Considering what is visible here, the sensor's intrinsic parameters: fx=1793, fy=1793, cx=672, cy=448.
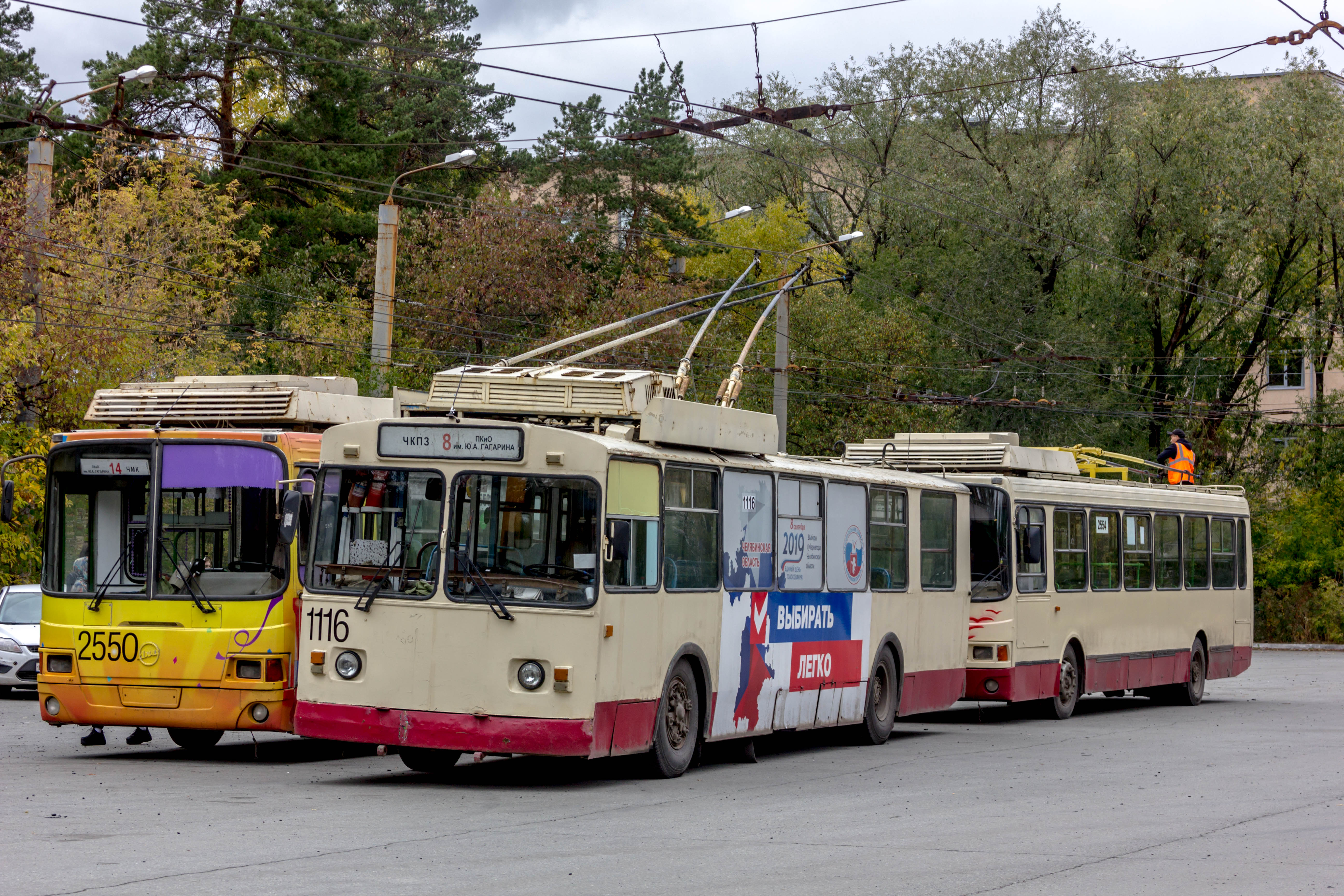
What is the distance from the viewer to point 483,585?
496 inches

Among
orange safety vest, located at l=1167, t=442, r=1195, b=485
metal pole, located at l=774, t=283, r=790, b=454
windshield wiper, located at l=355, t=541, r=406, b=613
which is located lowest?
windshield wiper, located at l=355, t=541, r=406, b=613

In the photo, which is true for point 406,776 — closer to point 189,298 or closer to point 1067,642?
point 1067,642

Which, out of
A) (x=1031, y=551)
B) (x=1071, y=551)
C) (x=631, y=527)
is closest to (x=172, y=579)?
(x=631, y=527)

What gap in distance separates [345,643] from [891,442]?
995cm

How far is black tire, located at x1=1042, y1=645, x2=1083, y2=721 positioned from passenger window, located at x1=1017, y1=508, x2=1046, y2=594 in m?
1.16

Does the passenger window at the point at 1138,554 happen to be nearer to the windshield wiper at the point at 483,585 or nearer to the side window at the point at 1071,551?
the side window at the point at 1071,551

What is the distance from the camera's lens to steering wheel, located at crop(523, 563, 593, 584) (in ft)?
41.2

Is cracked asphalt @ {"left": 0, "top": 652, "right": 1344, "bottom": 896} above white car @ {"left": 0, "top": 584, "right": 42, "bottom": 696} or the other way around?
the other way around

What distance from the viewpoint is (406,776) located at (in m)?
13.6

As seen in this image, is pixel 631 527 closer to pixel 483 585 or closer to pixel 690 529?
pixel 690 529

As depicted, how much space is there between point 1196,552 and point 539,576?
15013 mm

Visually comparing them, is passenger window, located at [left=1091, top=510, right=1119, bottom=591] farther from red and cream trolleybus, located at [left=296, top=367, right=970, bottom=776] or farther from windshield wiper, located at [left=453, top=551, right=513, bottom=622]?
windshield wiper, located at [left=453, top=551, right=513, bottom=622]

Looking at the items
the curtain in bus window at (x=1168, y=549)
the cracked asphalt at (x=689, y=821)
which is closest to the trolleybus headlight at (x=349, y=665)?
the cracked asphalt at (x=689, y=821)

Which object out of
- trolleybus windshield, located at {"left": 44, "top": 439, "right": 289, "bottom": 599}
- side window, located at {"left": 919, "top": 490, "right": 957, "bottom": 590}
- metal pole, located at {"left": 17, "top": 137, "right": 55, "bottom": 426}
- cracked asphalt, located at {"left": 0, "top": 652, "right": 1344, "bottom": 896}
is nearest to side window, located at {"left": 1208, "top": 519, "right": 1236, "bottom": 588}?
side window, located at {"left": 919, "top": 490, "right": 957, "bottom": 590}
